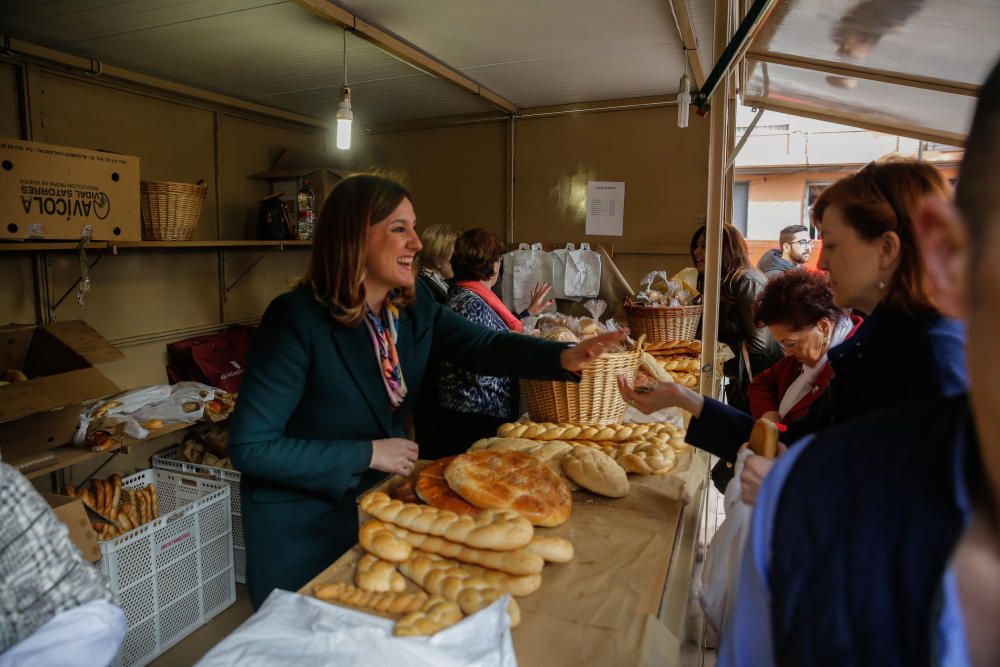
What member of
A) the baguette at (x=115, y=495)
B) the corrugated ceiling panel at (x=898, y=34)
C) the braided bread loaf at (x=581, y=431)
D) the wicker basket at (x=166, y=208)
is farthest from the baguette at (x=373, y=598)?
the wicker basket at (x=166, y=208)

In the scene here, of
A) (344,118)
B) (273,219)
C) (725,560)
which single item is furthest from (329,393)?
(273,219)

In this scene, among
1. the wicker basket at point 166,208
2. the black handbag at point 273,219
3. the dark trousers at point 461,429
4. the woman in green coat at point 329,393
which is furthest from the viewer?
the black handbag at point 273,219

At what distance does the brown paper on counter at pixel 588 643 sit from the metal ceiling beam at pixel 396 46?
2752 mm

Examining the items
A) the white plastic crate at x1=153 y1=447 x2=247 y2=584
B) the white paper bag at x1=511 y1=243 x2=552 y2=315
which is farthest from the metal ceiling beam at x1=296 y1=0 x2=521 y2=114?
the white plastic crate at x1=153 y1=447 x2=247 y2=584

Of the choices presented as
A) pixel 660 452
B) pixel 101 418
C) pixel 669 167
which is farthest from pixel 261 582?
pixel 669 167

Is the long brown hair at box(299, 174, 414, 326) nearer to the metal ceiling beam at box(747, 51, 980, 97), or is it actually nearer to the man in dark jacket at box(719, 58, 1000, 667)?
the man in dark jacket at box(719, 58, 1000, 667)

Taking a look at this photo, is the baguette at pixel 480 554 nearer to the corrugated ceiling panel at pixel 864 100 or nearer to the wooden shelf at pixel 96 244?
the corrugated ceiling panel at pixel 864 100

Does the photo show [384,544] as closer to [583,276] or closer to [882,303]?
[882,303]

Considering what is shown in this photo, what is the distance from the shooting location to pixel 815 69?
9.16 ft

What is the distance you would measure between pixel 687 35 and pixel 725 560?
9.52ft

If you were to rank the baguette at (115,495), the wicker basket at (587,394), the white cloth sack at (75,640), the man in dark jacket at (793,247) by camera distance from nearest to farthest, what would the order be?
the white cloth sack at (75,640), the wicker basket at (587,394), the baguette at (115,495), the man in dark jacket at (793,247)

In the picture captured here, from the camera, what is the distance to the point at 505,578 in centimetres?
125

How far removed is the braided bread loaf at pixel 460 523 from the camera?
131cm

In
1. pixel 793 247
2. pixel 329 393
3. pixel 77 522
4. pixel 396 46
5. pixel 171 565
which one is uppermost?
pixel 396 46
